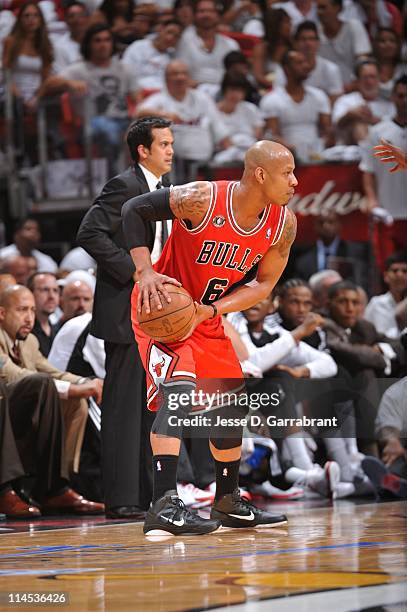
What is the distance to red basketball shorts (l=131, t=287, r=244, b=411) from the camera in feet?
14.4

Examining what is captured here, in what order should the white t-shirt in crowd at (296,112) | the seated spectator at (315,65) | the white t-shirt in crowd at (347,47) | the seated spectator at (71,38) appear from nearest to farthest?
the white t-shirt in crowd at (296,112), the seated spectator at (71,38), the seated spectator at (315,65), the white t-shirt in crowd at (347,47)

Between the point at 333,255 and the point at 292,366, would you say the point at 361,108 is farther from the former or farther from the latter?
the point at 292,366

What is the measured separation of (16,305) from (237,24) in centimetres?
790

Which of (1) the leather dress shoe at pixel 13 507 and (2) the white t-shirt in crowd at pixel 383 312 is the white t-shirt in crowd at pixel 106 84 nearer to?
(2) the white t-shirt in crowd at pixel 383 312

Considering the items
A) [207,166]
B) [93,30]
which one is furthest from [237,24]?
[207,166]

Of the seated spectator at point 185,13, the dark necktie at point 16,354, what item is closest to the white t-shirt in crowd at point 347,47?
the seated spectator at point 185,13

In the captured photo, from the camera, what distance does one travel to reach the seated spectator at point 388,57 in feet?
39.4

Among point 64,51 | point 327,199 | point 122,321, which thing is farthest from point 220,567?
point 64,51

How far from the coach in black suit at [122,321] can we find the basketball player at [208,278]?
0.75 m

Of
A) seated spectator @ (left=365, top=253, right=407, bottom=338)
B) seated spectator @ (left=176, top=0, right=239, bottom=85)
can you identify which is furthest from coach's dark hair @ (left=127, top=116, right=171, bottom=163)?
seated spectator @ (left=176, top=0, right=239, bottom=85)

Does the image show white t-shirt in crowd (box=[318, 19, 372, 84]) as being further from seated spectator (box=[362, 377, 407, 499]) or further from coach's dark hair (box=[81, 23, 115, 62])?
seated spectator (box=[362, 377, 407, 499])

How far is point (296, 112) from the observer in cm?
1117

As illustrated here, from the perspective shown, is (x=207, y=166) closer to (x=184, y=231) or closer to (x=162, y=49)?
(x=162, y=49)

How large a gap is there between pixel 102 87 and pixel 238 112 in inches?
68.3
